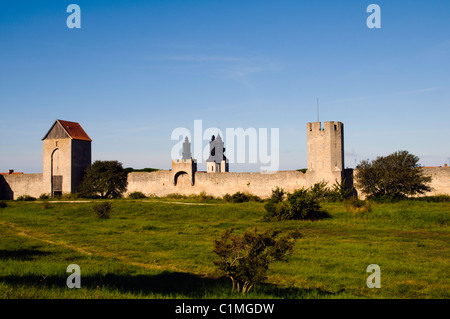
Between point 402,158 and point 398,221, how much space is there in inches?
346

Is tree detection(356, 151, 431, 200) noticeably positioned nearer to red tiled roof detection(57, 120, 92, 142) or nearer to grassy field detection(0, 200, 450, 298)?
grassy field detection(0, 200, 450, 298)

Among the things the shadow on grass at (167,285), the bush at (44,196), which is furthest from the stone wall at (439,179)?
the bush at (44,196)

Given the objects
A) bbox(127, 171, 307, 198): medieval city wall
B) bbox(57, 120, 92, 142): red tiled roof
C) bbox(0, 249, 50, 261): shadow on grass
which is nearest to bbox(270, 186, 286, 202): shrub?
bbox(127, 171, 307, 198): medieval city wall

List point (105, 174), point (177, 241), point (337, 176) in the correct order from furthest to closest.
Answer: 1. point (105, 174)
2. point (337, 176)
3. point (177, 241)

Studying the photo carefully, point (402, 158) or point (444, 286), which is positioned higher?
point (402, 158)

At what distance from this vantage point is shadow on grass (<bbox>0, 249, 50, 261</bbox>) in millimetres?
11688

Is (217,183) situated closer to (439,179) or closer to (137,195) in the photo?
(137,195)

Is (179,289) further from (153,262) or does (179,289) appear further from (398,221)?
(398,221)

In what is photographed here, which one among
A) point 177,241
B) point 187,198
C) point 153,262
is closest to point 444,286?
point 153,262

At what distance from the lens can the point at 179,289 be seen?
7.98 meters

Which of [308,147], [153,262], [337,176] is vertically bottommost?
[153,262]

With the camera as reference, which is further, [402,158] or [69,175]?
[69,175]

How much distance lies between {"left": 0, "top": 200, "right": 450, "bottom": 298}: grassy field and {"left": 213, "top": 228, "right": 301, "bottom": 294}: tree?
1.07 ft
